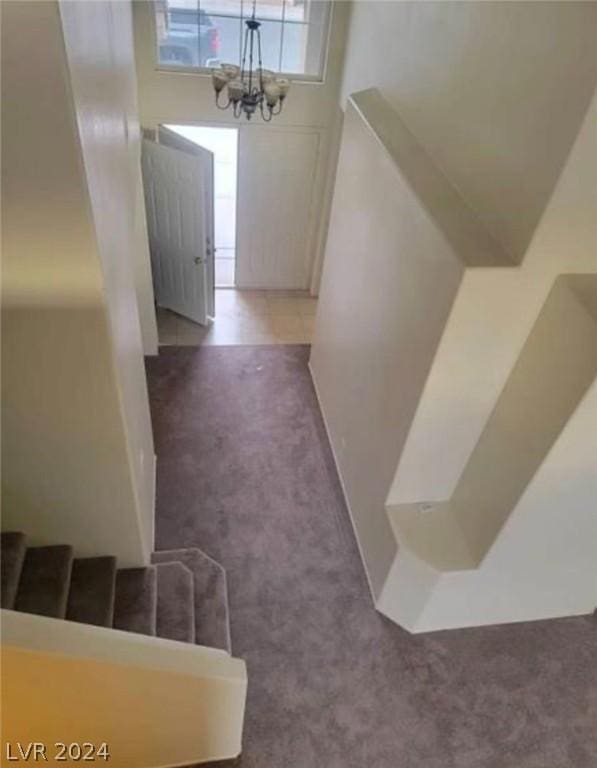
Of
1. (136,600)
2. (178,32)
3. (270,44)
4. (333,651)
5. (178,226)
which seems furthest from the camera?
(178,226)

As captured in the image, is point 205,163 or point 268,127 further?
point 268,127

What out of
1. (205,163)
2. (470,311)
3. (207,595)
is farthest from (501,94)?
(205,163)

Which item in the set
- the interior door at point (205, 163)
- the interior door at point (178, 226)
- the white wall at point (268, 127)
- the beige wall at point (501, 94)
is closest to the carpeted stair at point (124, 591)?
the beige wall at point (501, 94)

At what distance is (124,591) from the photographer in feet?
10.6

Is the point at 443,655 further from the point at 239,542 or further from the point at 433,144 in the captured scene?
the point at 433,144

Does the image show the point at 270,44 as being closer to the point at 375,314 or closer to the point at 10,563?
the point at 375,314

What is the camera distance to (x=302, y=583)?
388 centimetres

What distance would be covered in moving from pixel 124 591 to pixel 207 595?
25.5 inches

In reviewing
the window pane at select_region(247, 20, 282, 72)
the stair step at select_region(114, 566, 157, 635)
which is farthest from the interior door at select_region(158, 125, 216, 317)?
the stair step at select_region(114, 566, 157, 635)

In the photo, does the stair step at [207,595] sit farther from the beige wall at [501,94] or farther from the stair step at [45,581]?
the beige wall at [501,94]

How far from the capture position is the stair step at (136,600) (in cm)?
310

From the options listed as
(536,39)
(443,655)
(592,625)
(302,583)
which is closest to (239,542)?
(302,583)

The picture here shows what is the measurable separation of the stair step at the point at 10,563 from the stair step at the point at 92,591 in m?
0.33

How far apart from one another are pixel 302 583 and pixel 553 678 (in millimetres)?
1678
